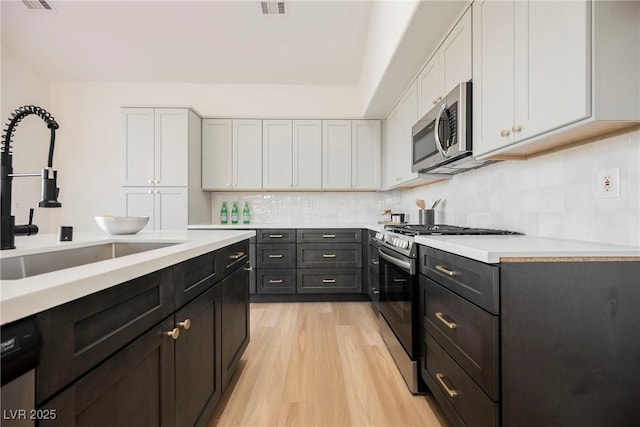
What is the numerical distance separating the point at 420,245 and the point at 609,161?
0.84m

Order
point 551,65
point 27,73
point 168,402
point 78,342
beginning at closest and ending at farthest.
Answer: point 78,342 < point 168,402 < point 551,65 < point 27,73

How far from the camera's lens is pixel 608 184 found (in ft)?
4.08

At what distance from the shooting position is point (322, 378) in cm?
191

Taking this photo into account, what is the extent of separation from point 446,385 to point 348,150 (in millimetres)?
2940

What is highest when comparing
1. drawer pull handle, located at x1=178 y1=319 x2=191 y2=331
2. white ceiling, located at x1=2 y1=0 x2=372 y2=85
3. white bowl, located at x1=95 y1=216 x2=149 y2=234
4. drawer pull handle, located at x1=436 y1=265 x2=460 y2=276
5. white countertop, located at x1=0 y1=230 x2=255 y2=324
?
white ceiling, located at x1=2 y1=0 x2=372 y2=85

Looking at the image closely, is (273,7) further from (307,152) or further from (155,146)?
(155,146)

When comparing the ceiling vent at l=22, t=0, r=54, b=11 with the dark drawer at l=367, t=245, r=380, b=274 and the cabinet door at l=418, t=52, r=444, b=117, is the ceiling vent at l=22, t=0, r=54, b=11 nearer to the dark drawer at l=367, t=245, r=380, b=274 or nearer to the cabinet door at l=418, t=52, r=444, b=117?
the cabinet door at l=418, t=52, r=444, b=117

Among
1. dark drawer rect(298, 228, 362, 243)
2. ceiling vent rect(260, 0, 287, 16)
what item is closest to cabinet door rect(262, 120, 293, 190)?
dark drawer rect(298, 228, 362, 243)

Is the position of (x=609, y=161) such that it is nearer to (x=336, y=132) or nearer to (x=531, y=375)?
(x=531, y=375)

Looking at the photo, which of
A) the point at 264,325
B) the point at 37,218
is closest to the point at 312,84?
the point at 264,325

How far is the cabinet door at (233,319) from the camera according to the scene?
1.58 metres

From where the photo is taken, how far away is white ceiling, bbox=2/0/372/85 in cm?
296

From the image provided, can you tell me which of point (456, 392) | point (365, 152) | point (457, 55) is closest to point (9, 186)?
point (456, 392)

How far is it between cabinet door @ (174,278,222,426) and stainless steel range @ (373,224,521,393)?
1026 millimetres
